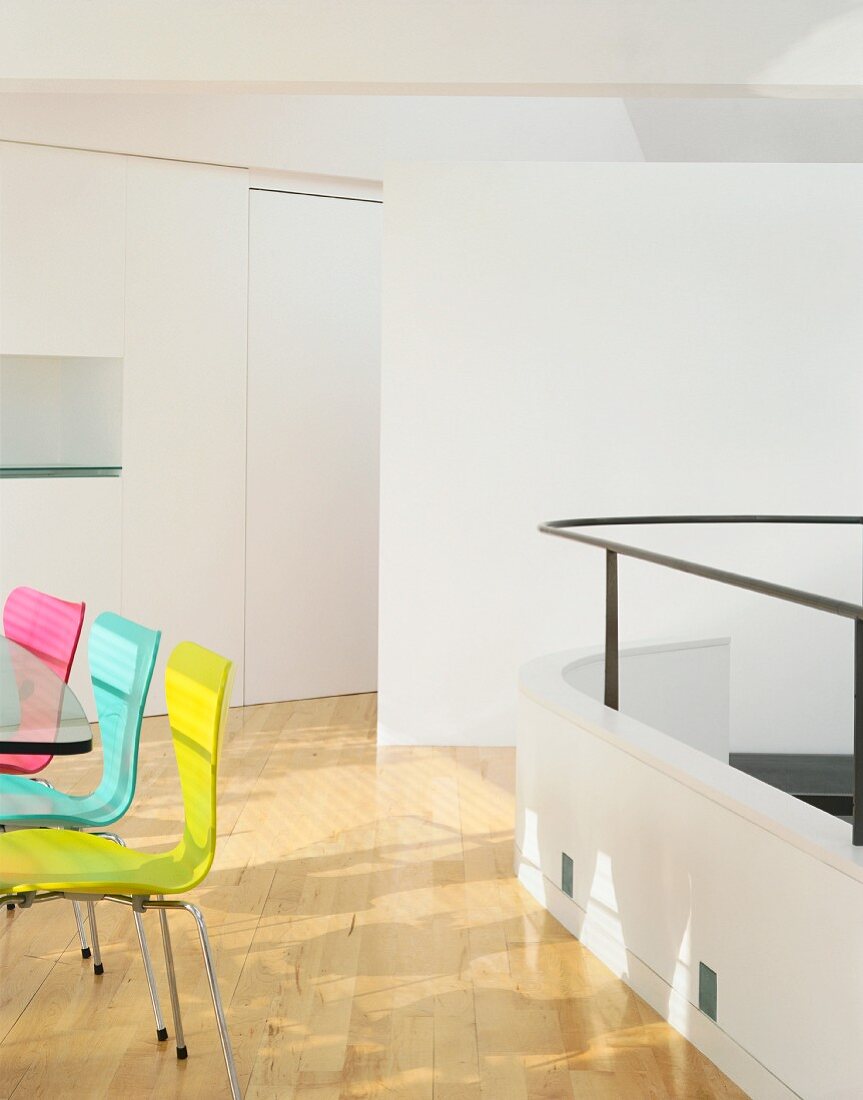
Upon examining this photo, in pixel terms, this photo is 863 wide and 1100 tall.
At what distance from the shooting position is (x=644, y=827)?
3.22 meters

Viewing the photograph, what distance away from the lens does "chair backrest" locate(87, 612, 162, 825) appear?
3.00m

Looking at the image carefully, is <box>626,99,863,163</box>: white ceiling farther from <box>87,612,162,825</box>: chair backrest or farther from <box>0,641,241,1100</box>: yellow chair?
<box>0,641,241,1100</box>: yellow chair

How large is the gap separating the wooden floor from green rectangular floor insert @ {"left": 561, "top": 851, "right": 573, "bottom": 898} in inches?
4.3

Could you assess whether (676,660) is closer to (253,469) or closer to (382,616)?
(382,616)

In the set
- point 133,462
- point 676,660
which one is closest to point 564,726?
point 676,660

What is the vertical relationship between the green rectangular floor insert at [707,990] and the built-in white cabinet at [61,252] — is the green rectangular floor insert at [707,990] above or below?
below

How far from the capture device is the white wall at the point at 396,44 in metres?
4.42

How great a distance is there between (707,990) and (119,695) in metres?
1.52

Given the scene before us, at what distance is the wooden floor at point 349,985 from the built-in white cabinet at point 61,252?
235 cm

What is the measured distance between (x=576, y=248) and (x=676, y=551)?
1.49 metres

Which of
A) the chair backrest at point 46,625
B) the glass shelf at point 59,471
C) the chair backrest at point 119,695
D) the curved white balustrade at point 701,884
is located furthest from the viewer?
the glass shelf at point 59,471

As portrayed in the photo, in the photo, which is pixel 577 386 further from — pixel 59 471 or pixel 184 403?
pixel 59 471

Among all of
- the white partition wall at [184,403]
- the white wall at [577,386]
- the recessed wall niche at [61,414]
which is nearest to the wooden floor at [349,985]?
the white wall at [577,386]

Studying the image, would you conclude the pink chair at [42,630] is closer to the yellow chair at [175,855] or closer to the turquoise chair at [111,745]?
the turquoise chair at [111,745]
